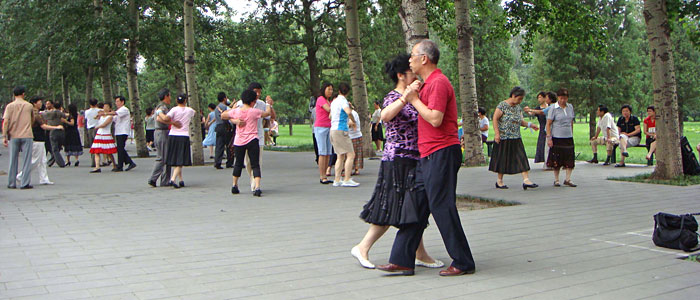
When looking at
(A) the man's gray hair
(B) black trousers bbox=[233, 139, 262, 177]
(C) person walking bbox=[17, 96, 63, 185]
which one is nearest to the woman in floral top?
(A) the man's gray hair

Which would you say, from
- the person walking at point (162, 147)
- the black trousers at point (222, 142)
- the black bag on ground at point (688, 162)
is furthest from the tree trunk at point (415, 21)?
the black trousers at point (222, 142)

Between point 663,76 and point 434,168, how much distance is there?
8.61 metres

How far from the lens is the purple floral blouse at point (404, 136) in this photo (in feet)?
17.7

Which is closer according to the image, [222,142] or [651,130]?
[651,130]

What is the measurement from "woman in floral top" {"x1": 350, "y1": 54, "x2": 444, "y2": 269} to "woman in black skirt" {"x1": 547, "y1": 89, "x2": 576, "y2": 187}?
6876 mm

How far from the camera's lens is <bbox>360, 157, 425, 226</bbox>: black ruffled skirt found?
5.23 meters

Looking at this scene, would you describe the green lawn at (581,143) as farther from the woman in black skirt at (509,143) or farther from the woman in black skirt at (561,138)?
the woman in black skirt at (509,143)

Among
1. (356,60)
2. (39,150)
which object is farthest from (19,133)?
(356,60)

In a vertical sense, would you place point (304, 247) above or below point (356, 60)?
below

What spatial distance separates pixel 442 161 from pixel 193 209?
520 centimetres

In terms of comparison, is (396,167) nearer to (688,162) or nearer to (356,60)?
(688,162)

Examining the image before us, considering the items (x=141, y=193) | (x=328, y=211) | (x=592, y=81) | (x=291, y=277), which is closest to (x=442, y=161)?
(x=291, y=277)

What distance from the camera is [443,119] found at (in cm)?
516

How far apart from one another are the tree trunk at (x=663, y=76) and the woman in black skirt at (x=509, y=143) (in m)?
2.74
